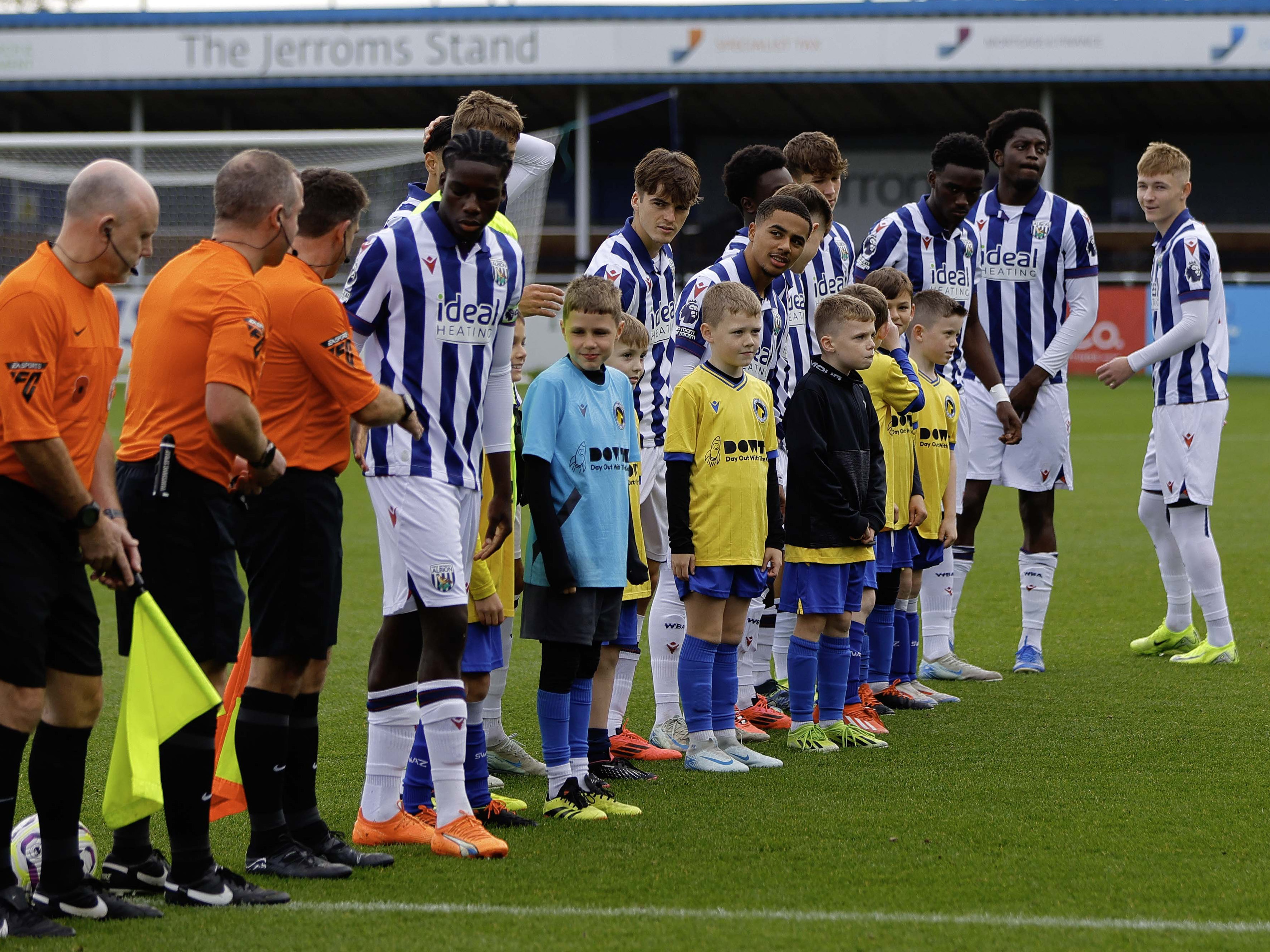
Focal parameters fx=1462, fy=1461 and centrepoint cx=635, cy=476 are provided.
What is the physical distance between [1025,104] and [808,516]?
30731 millimetres

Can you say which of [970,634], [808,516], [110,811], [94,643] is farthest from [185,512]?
[970,634]

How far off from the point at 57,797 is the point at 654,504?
2804 mm

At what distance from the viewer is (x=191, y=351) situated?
3670 mm

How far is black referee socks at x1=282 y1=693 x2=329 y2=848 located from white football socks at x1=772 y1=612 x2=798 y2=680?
3.04 meters

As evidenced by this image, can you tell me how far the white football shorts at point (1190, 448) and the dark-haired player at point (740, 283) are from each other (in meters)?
2.57

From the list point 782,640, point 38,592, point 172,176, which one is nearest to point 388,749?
point 38,592

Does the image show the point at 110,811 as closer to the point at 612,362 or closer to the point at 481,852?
the point at 481,852

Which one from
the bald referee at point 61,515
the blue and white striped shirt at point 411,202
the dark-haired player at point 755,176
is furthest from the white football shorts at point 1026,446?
the bald referee at point 61,515

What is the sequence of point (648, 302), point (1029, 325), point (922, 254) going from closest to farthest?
point (648, 302) → point (922, 254) → point (1029, 325)

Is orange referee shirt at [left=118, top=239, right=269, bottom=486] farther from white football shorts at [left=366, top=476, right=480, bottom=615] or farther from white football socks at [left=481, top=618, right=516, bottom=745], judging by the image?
white football socks at [left=481, top=618, right=516, bottom=745]

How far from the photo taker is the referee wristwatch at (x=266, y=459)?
3611mm

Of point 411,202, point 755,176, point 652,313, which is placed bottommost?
point 652,313

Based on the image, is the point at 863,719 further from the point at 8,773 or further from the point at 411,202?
the point at 8,773

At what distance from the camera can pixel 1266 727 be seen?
5730mm
